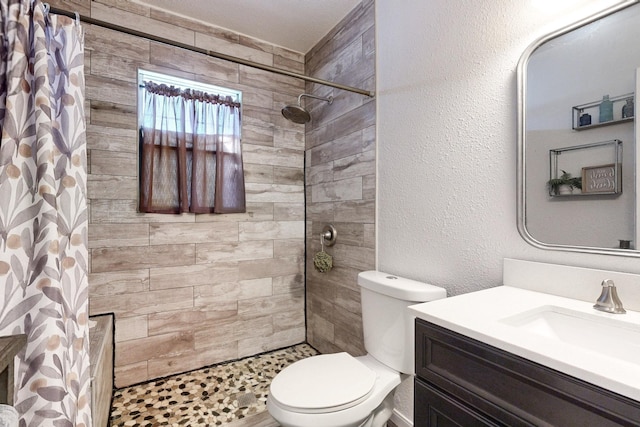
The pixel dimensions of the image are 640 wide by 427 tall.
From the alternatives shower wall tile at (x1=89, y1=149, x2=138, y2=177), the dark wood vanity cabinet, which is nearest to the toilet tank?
the dark wood vanity cabinet

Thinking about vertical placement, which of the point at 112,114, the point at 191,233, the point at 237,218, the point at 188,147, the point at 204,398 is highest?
the point at 112,114

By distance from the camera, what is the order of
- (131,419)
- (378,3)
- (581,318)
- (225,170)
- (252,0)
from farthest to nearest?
(225,170), (252,0), (378,3), (131,419), (581,318)

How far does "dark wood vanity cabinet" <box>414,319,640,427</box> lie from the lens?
58 cm

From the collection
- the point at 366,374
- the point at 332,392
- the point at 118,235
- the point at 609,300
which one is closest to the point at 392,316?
the point at 366,374

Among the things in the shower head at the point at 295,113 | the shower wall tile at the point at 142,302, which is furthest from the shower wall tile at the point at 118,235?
the shower head at the point at 295,113

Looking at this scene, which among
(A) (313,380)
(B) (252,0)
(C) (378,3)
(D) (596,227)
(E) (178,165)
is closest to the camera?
(D) (596,227)

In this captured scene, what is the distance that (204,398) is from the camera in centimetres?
191

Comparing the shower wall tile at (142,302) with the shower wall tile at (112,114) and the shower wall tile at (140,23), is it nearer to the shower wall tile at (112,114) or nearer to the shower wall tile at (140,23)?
Answer: the shower wall tile at (112,114)

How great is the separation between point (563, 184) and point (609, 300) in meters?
0.41

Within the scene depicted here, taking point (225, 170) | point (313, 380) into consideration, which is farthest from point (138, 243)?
point (313, 380)

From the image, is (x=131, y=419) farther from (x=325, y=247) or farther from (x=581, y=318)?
(x=581, y=318)

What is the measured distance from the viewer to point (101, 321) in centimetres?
182

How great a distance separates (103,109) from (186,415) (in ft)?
6.34

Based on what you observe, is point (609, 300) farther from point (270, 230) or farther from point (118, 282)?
point (118, 282)
